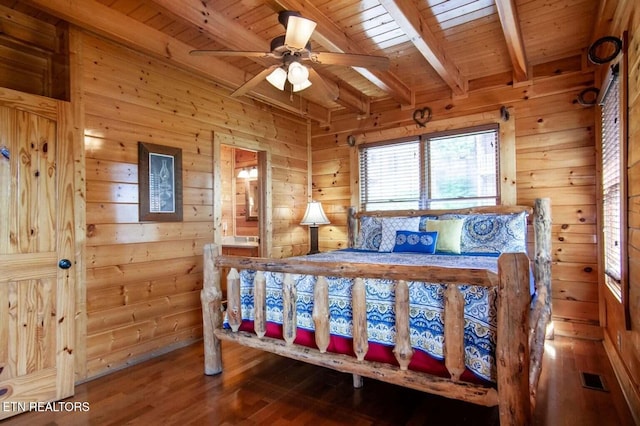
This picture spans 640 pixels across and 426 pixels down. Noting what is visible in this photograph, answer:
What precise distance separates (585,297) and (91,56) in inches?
184

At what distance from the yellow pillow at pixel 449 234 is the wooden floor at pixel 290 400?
3.80 feet

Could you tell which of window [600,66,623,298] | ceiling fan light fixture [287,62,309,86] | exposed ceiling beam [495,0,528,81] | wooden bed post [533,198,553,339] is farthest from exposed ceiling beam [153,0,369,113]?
wooden bed post [533,198,553,339]

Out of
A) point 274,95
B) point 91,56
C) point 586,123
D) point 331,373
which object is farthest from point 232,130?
point 586,123

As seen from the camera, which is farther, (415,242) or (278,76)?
(415,242)

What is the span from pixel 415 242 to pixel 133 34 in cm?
293

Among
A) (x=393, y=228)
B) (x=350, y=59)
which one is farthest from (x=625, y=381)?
(x=350, y=59)

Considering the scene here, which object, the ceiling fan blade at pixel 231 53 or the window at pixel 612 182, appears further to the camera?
the window at pixel 612 182

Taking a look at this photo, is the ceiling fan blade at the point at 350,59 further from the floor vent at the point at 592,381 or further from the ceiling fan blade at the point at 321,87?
the floor vent at the point at 592,381

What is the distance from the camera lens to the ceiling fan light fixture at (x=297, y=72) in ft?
7.05

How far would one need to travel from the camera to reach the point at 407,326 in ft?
6.00

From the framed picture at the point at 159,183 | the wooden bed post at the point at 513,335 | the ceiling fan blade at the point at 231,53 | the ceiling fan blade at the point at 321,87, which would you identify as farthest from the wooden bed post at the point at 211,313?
the wooden bed post at the point at 513,335

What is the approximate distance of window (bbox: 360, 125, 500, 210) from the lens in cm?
375

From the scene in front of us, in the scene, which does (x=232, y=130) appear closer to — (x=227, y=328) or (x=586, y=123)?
(x=227, y=328)

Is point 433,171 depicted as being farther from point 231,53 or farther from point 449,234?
point 231,53
